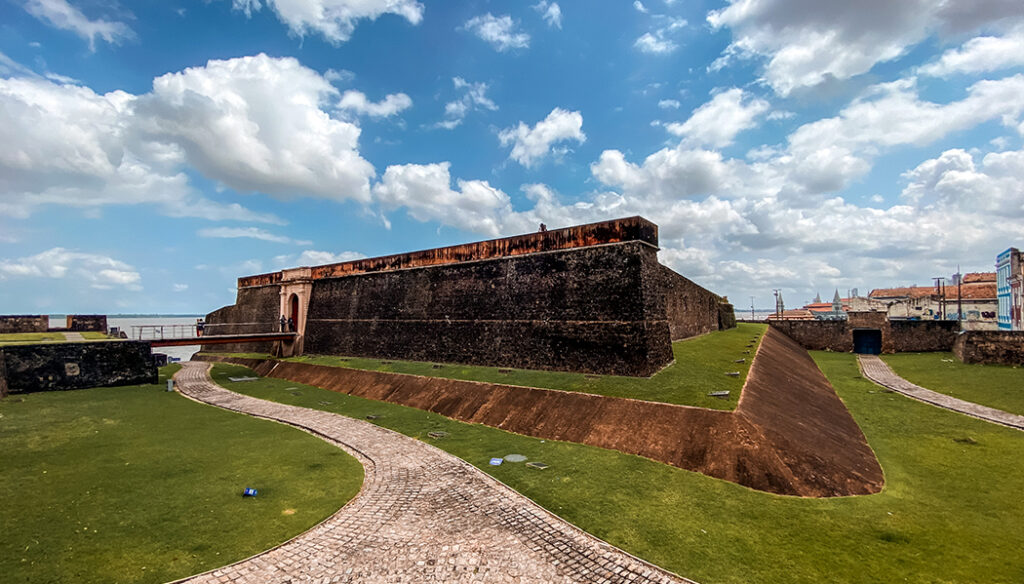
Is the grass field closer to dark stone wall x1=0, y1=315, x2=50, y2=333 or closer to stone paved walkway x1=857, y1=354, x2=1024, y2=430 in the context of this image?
stone paved walkway x1=857, y1=354, x2=1024, y2=430

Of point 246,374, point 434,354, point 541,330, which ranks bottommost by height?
point 246,374

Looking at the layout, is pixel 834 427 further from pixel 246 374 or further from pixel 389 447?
pixel 246 374

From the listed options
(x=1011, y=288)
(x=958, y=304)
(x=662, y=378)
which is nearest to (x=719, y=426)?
(x=662, y=378)

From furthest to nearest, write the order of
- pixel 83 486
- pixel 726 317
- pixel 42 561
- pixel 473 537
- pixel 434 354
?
pixel 726 317 < pixel 434 354 < pixel 83 486 < pixel 473 537 < pixel 42 561

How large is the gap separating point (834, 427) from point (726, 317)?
77.7ft

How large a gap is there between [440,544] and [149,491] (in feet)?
15.9

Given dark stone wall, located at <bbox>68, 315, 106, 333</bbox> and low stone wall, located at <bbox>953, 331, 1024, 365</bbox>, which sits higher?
dark stone wall, located at <bbox>68, 315, 106, 333</bbox>

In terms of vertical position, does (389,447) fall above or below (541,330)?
below

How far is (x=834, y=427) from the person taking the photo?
405 inches

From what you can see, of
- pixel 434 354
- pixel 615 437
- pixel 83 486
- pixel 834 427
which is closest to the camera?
pixel 83 486

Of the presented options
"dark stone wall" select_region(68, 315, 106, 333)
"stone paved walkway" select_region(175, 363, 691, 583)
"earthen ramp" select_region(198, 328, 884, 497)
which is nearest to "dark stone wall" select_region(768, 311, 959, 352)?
"earthen ramp" select_region(198, 328, 884, 497)

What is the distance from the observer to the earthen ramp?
7.39 m

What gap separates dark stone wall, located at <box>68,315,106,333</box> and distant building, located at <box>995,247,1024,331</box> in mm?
53872

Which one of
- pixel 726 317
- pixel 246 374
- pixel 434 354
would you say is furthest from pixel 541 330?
pixel 726 317
